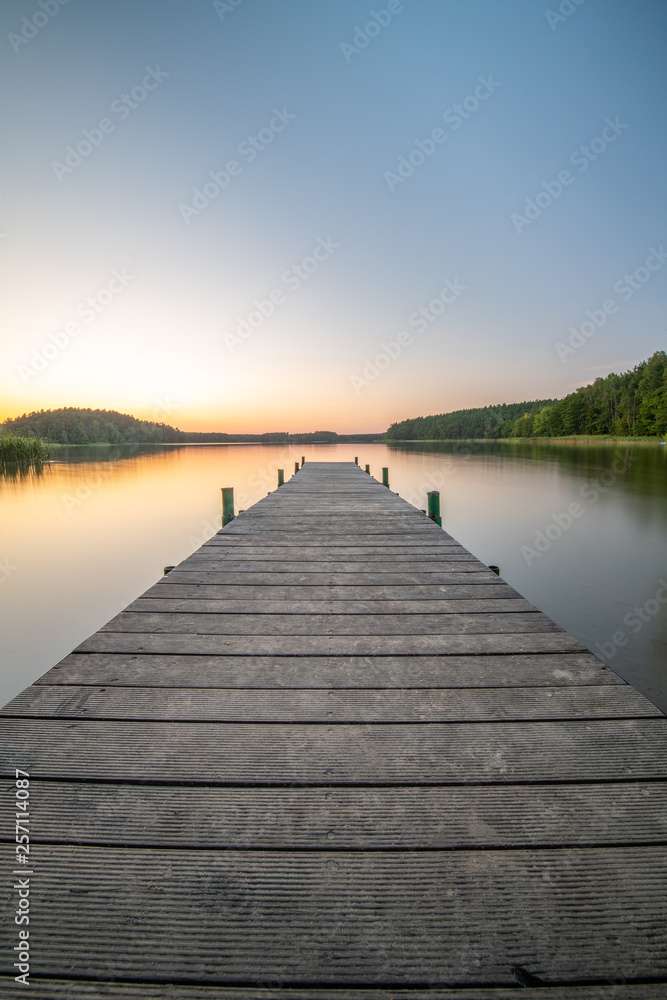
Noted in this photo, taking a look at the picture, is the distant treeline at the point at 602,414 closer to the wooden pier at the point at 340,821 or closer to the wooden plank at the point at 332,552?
the wooden plank at the point at 332,552

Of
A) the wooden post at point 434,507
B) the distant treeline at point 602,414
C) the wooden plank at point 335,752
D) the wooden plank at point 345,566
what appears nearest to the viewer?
the wooden plank at point 335,752

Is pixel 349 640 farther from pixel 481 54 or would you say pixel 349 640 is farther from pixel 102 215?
pixel 481 54

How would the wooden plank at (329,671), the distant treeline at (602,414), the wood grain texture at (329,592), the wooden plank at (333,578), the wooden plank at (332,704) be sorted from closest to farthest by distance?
1. the wooden plank at (332,704)
2. the wooden plank at (329,671)
3. the wood grain texture at (329,592)
4. the wooden plank at (333,578)
5. the distant treeline at (602,414)

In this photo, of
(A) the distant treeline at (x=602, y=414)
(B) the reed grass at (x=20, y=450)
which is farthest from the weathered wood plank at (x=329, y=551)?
(A) the distant treeline at (x=602, y=414)

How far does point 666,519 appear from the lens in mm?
11000

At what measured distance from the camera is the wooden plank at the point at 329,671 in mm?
1818

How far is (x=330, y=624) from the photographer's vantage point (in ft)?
8.13

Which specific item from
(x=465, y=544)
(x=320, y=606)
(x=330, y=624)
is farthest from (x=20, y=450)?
(x=330, y=624)

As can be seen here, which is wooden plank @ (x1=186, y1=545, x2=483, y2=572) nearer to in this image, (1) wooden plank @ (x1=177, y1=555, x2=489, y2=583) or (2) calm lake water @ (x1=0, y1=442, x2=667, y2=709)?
(1) wooden plank @ (x1=177, y1=555, x2=489, y2=583)

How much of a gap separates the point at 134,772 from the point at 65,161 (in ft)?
38.0

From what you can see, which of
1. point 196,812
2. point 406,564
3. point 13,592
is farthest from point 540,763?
point 13,592

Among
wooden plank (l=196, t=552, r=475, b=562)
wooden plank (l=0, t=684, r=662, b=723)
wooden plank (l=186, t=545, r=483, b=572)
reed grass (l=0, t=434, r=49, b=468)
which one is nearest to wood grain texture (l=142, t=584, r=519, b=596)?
wooden plank (l=186, t=545, r=483, b=572)

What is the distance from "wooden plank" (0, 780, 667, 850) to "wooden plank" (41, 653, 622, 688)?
590mm

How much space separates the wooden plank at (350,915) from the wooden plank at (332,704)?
1.79 feet
